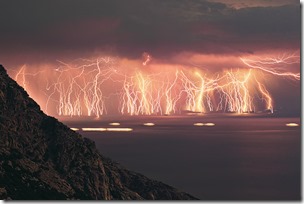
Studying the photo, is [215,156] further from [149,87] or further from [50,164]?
[50,164]

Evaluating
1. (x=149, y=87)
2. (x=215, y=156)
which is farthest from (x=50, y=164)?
(x=215, y=156)

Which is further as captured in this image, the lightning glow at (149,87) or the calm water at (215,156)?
the lightning glow at (149,87)

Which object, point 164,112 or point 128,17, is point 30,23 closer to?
point 128,17

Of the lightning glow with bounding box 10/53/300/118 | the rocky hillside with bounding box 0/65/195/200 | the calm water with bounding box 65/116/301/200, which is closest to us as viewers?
the rocky hillside with bounding box 0/65/195/200

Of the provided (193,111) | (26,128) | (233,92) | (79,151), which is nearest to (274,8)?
(233,92)

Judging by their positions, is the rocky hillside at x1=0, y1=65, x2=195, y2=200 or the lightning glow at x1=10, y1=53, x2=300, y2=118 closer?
the rocky hillside at x1=0, y1=65, x2=195, y2=200

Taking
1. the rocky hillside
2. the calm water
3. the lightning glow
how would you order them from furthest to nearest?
the lightning glow
the calm water
the rocky hillside
